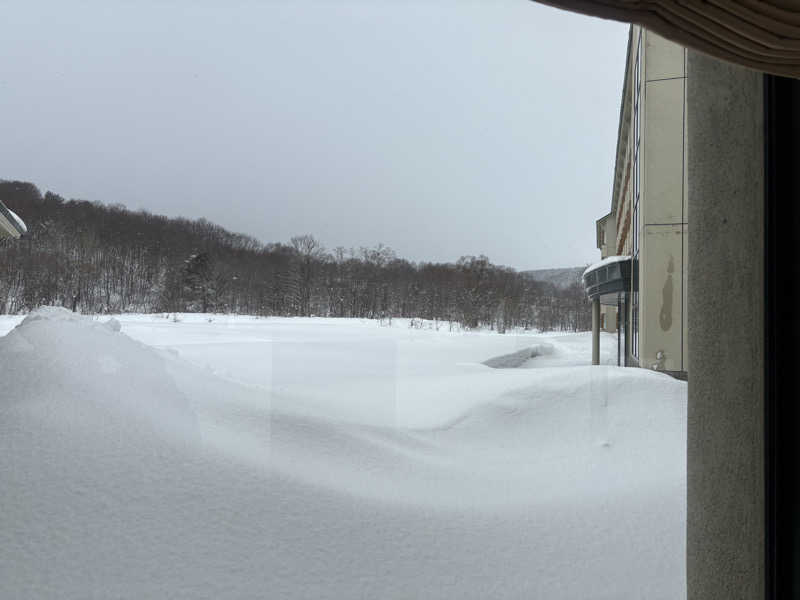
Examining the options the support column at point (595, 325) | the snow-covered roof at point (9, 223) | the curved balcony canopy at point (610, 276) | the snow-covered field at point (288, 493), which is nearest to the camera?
the snow-covered field at point (288, 493)

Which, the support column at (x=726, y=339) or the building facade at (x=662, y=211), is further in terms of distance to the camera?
the building facade at (x=662, y=211)

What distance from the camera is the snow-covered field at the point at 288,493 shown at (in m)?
1.11

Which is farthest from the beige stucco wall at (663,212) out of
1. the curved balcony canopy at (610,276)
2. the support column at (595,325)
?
the support column at (595,325)

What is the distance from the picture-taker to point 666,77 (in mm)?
5156

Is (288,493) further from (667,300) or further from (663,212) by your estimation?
(663,212)

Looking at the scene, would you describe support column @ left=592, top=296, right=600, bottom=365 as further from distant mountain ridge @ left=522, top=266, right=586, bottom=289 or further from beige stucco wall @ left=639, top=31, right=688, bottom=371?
beige stucco wall @ left=639, top=31, right=688, bottom=371

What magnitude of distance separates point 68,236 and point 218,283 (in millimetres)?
2550

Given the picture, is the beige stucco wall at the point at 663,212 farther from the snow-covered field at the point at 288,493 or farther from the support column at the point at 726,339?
the support column at the point at 726,339

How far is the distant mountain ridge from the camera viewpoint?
28.0 ft

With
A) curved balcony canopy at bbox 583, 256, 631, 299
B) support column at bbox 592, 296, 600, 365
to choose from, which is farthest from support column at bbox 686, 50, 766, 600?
support column at bbox 592, 296, 600, 365

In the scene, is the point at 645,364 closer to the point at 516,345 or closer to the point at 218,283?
the point at 516,345

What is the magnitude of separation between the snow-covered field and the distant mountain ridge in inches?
233

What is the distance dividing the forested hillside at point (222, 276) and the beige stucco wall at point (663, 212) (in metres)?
3.66

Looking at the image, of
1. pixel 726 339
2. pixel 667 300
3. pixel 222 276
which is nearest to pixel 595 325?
pixel 667 300
